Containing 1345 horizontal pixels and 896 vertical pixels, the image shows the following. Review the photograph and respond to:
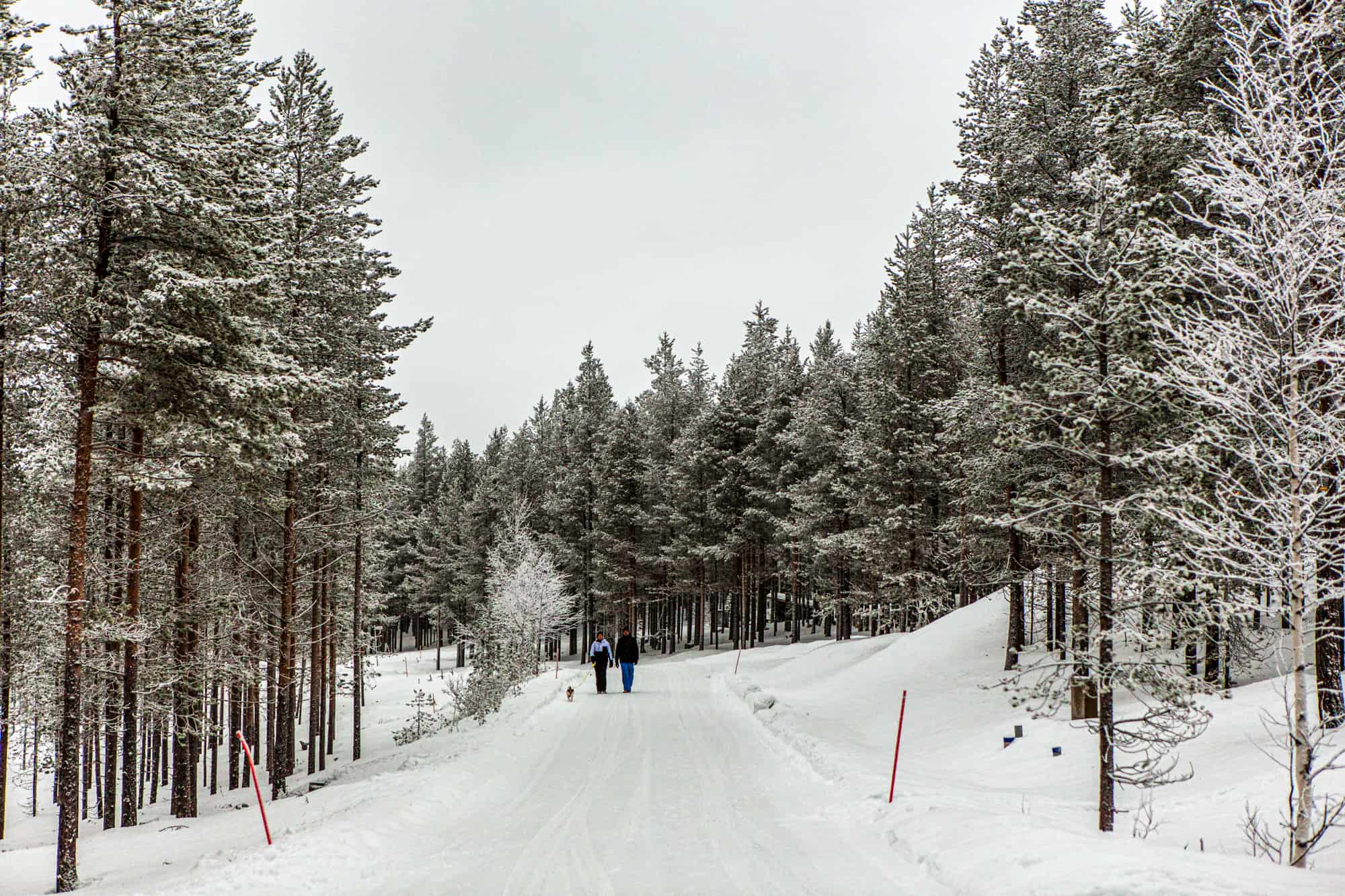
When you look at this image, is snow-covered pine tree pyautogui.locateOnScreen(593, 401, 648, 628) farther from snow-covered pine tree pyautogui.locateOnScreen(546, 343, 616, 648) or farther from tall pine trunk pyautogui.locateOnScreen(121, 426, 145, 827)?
tall pine trunk pyautogui.locateOnScreen(121, 426, 145, 827)

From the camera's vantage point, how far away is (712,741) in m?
15.5

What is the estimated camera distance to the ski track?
762 centimetres

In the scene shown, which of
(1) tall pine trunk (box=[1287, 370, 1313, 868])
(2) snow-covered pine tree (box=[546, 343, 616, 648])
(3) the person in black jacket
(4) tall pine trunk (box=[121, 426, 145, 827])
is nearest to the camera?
(1) tall pine trunk (box=[1287, 370, 1313, 868])

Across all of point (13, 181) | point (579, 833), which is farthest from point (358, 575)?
point (579, 833)

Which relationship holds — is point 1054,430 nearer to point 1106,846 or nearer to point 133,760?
point 1106,846

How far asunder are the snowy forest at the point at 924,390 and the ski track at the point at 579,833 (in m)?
3.12

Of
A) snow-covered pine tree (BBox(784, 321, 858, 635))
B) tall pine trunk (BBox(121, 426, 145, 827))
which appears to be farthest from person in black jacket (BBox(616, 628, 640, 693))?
tall pine trunk (BBox(121, 426, 145, 827))

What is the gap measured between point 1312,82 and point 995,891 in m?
15.7

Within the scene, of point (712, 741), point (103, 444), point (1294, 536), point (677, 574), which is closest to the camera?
point (1294, 536)

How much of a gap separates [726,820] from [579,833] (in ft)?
6.18

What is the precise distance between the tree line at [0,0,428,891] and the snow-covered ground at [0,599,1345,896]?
3170 millimetres

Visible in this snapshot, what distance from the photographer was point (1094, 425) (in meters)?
9.41

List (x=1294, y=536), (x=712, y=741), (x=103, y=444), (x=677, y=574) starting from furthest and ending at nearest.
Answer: (x=677, y=574)
(x=712, y=741)
(x=103, y=444)
(x=1294, y=536)

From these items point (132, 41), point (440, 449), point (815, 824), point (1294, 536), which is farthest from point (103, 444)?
point (440, 449)
